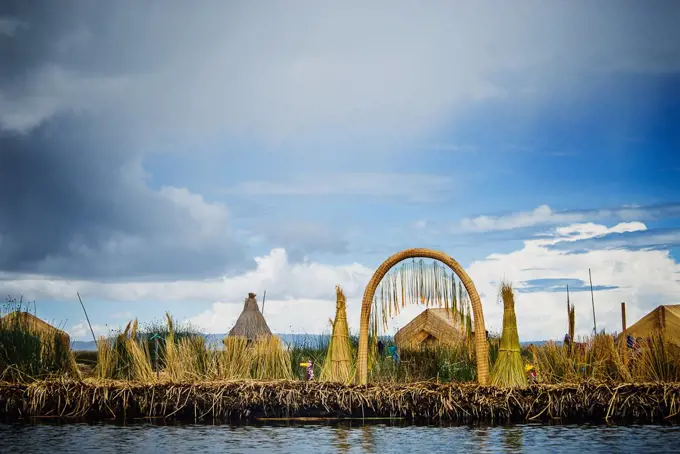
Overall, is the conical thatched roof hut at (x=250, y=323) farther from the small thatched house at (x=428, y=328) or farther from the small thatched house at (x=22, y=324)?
the small thatched house at (x=22, y=324)

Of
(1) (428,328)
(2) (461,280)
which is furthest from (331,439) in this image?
(1) (428,328)

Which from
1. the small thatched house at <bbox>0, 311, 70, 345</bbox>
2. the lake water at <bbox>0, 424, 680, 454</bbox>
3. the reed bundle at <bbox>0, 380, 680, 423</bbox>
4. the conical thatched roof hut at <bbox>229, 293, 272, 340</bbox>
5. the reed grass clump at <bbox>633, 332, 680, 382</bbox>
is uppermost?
the conical thatched roof hut at <bbox>229, 293, 272, 340</bbox>

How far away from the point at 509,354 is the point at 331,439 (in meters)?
4.05

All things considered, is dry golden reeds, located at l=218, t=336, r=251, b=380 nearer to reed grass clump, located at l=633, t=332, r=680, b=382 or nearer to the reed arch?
the reed arch

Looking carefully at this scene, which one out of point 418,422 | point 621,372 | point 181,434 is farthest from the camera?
point 621,372

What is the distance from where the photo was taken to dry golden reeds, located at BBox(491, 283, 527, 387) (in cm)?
1323

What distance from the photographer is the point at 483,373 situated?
13.4 metres

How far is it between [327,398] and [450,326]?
49.3 feet

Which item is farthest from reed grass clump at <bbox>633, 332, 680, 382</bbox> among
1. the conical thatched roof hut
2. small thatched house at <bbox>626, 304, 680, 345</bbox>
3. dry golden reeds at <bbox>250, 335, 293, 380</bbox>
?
the conical thatched roof hut

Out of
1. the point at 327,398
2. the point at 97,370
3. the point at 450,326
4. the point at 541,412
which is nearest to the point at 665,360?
the point at 541,412

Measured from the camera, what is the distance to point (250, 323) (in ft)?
72.4

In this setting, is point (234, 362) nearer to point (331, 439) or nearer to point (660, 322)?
point (331, 439)

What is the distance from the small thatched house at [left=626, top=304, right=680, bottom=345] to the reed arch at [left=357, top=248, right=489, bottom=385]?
11345 millimetres

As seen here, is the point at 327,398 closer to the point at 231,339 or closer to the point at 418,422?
the point at 418,422
